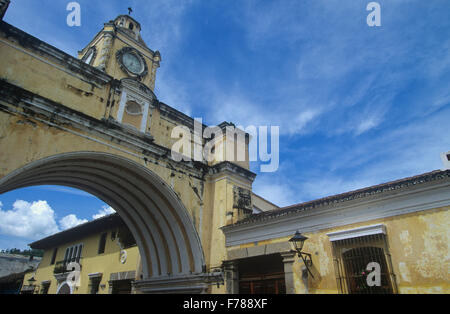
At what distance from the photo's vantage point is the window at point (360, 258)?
688 cm

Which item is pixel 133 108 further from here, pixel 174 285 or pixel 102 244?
pixel 102 244

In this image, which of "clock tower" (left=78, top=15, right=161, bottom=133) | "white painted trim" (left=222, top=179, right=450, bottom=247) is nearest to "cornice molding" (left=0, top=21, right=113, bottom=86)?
"clock tower" (left=78, top=15, right=161, bottom=133)

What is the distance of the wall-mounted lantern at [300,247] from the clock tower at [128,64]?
19.2ft

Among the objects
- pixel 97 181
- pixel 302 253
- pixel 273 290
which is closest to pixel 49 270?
pixel 97 181

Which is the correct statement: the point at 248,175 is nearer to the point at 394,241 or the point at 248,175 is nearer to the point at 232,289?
the point at 232,289

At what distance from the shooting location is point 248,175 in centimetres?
1213

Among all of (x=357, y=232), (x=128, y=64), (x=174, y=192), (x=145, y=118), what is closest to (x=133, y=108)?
(x=145, y=118)

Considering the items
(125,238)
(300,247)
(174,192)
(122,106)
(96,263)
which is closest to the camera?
(300,247)

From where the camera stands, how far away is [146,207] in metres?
11.1

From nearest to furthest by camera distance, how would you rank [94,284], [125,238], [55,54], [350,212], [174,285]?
[350,212], [55,54], [174,285], [125,238], [94,284]

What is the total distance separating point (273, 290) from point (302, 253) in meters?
1.90

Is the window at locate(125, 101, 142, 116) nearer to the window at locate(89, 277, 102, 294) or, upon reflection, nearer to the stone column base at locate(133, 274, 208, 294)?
the stone column base at locate(133, 274, 208, 294)

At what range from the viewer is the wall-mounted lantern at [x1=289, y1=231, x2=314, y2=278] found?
25.2 feet

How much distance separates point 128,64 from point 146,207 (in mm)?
5221
